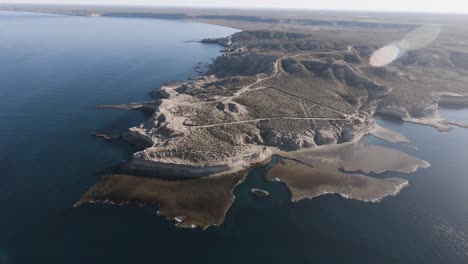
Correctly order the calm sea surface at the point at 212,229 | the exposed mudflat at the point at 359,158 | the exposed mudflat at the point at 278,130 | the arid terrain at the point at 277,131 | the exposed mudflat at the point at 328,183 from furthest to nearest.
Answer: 1. the exposed mudflat at the point at 359,158
2. the exposed mudflat at the point at 328,183
3. the exposed mudflat at the point at 278,130
4. the arid terrain at the point at 277,131
5. the calm sea surface at the point at 212,229

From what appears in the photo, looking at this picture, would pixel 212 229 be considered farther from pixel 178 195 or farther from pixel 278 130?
pixel 278 130

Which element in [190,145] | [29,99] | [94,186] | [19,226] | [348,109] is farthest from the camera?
[29,99]

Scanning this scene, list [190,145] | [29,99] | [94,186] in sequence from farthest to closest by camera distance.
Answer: [29,99]
[190,145]
[94,186]

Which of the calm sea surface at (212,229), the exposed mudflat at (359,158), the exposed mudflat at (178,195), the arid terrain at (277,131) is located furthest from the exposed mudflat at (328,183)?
the exposed mudflat at (178,195)

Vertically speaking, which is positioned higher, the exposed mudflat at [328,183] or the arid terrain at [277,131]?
the arid terrain at [277,131]

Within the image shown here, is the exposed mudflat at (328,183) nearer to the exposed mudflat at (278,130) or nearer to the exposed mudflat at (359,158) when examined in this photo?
the exposed mudflat at (278,130)

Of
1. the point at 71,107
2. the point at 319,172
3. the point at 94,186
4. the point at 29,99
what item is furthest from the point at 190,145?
the point at 29,99

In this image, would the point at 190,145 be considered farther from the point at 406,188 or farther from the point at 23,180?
the point at 406,188

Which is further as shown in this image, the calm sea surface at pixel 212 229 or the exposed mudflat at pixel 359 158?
the exposed mudflat at pixel 359 158

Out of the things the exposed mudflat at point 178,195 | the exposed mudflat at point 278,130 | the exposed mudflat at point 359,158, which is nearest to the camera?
the exposed mudflat at point 178,195
